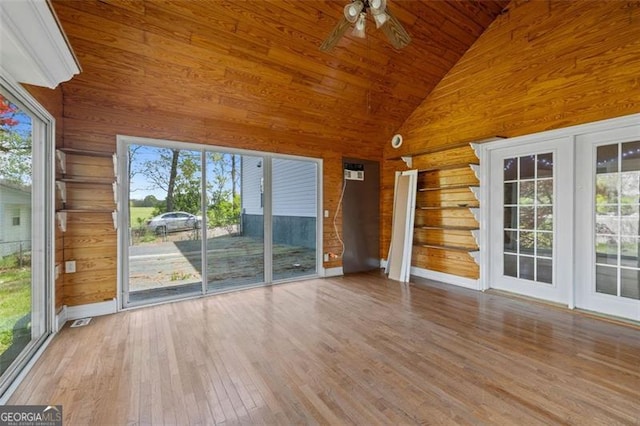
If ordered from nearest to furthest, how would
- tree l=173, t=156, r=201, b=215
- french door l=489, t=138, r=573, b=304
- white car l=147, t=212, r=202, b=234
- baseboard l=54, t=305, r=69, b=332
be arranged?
baseboard l=54, t=305, r=69, b=332 < french door l=489, t=138, r=573, b=304 < white car l=147, t=212, r=202, b=234 < tree l=173, t=156, r=201, b=215

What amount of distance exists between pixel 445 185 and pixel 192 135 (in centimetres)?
385

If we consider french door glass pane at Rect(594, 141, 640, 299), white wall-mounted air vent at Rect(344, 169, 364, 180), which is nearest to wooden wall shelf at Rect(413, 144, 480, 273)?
white wall-mounted air vent at Rect(344, 169, 364, 180)

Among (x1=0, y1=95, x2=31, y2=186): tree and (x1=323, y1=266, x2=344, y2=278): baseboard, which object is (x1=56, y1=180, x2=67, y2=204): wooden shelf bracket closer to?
(x1=0, y1=95, x2=31, y2=186): tree

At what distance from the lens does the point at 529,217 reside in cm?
379

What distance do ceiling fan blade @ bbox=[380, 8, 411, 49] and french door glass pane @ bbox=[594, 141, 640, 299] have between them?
255 cm

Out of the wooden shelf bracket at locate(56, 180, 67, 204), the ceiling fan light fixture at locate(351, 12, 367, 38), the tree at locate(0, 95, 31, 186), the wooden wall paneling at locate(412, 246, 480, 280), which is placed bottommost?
the wooden wall paneling at locate(412, 246, 480, 280)

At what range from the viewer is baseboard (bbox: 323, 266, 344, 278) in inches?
200

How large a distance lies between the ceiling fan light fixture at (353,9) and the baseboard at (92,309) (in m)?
3.84

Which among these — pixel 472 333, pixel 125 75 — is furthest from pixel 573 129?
pixel 125 75

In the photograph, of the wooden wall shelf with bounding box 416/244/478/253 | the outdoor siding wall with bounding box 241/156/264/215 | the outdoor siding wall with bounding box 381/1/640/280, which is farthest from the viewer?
the outdoor siding wall with bounding box 241/156/264/215

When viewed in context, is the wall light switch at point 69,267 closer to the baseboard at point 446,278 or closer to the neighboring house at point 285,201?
the neighboring house at point 285,201

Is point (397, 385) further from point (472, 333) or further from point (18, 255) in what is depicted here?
point (18, 255)

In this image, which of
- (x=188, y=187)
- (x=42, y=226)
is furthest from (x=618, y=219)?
(x=42, y=226)

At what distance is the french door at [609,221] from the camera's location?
2967mm
